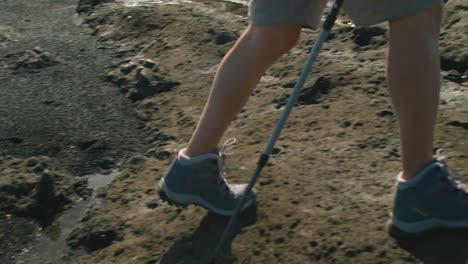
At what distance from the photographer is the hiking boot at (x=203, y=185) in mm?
3107

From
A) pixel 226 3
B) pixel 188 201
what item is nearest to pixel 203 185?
pixel 188 201

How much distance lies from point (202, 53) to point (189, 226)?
5.92ft

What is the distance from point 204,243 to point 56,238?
64 cm

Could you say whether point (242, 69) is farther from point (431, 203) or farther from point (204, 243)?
point (431, 203)

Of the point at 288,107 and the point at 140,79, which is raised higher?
the point at 288,107

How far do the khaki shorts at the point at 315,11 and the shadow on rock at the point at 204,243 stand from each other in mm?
683

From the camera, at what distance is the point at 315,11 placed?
116 inches

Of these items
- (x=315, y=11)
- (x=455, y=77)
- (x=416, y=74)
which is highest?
(x=315, y=11)

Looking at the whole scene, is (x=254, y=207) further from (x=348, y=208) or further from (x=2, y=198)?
(x=2, y=198)

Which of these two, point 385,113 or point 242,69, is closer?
point 242,69

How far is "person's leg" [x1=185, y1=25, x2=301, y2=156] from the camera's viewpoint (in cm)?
299

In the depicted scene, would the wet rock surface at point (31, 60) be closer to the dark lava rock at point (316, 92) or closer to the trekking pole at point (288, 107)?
the dark lava rock at point (316, 92)

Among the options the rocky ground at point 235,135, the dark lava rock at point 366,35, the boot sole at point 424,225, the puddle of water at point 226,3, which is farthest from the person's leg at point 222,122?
the puddle of water at point 226,3

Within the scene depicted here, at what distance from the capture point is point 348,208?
313 cm
